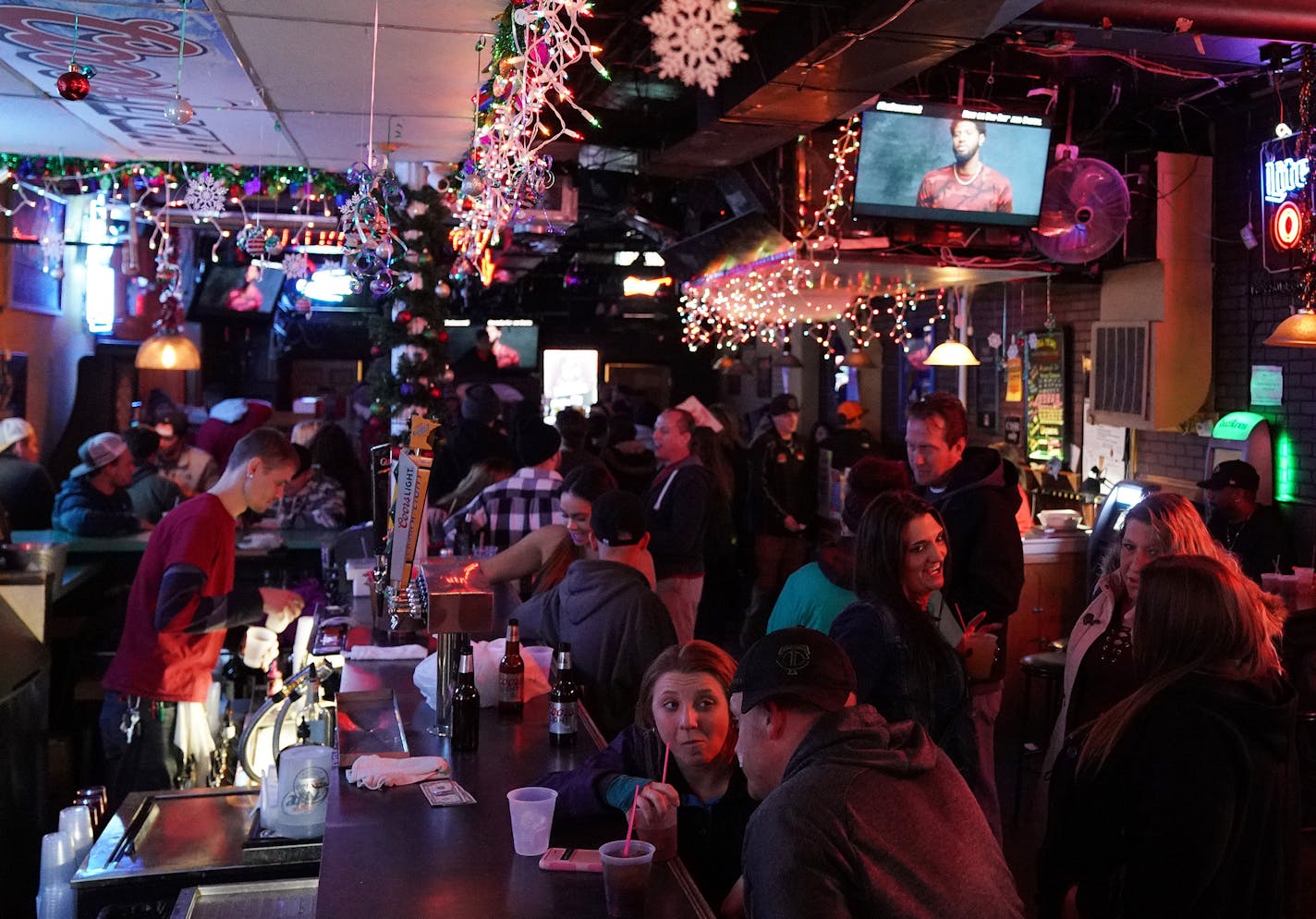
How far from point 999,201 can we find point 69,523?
5.60 metres

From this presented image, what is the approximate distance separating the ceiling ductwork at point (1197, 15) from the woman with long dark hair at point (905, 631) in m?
2.69

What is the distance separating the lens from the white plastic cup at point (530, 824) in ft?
7.45

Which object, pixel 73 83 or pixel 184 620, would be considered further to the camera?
pixel 184 620

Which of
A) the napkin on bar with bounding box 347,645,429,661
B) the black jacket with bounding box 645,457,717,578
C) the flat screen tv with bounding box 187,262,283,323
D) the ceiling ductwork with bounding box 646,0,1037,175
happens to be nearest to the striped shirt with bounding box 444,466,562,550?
the black jacket with bounding box 645,457,717,578

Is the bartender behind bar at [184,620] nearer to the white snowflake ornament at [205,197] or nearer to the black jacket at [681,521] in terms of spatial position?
the white snowflake ornament at [205,197]

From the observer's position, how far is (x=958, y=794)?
193 cm

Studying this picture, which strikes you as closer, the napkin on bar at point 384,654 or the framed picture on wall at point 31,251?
the napkin on bar at point 384,654

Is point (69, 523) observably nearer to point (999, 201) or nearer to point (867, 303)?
point (999, 201)

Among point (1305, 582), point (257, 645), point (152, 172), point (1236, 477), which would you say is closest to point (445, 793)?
point (257, 645)

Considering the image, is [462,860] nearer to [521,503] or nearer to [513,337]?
[521,503]

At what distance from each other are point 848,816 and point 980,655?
6.43 feet

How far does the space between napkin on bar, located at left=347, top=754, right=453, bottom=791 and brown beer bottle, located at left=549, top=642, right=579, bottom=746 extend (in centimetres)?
35

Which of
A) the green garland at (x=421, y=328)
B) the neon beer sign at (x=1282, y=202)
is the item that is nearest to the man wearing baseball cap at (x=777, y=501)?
A: the green garland at (x=421, y=328)

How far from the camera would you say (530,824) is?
2268mm
